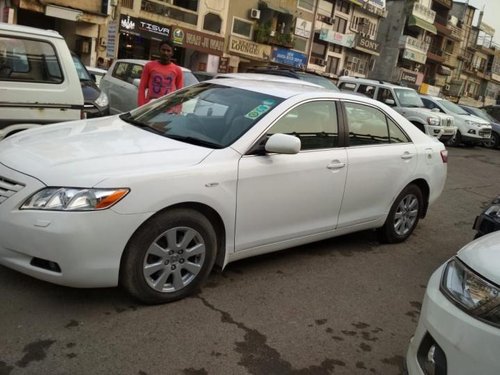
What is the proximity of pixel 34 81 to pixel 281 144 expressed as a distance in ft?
11.3

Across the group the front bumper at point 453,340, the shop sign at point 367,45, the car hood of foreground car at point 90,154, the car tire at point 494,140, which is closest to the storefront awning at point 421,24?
the shop sign at point 367,45

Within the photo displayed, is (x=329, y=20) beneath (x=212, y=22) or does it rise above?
above

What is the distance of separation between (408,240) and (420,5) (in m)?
50.2

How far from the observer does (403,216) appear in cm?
545

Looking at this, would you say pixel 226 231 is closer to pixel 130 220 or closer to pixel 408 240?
pixel 130 220

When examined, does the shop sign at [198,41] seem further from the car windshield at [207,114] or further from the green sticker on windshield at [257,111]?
the green sticker on windshield at [257,111]

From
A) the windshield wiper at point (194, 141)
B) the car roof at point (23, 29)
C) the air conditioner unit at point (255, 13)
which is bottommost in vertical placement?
the windshield wiper at point (194, 141)

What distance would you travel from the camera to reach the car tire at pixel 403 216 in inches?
208

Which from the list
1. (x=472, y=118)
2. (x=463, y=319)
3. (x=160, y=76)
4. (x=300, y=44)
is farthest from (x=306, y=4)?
(x=463, y=319)

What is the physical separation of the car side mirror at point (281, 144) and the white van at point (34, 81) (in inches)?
127

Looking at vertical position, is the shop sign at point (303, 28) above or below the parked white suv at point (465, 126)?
above

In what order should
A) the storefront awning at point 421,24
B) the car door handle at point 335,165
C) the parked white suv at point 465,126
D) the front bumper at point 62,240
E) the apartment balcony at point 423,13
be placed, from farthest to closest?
the apartment balcony at point 423,13 < the storefront awning at point 421,24 < the parked white suv at point 465,126 < the car door handle at point 335,165 < the front bumper at point 62,240

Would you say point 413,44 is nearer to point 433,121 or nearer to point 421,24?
point 421,24

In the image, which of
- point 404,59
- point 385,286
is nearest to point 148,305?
point 385,286
